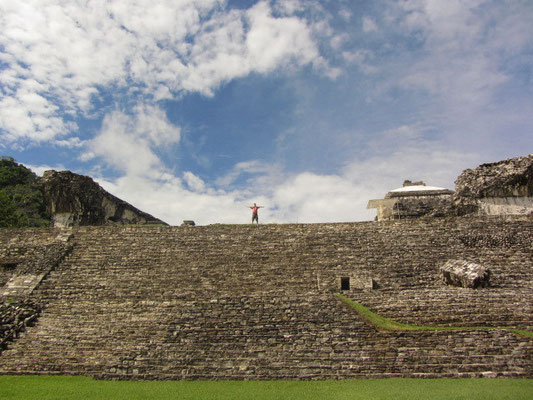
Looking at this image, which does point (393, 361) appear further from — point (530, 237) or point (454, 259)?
point (530, 237)

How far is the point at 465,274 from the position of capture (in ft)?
31.8

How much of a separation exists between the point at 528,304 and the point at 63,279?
11.8 meters

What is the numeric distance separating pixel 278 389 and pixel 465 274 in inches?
237

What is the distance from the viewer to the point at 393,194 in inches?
806

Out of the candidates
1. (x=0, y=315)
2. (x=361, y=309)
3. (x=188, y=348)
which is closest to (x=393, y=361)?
(x=361, y=309)

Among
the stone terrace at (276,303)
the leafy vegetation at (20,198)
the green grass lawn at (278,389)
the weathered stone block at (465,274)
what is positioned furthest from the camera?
the leafy vegetation at (20,198)

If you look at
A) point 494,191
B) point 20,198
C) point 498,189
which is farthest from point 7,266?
point 20,198

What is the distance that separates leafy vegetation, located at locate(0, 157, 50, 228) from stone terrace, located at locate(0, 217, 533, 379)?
997 centimetres

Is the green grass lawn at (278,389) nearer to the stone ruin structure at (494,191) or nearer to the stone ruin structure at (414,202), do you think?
the stone ruin structure at (494,191)

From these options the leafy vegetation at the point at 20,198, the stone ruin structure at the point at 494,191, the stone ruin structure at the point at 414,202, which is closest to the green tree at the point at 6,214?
the leafy vegetation at the point at 20,198

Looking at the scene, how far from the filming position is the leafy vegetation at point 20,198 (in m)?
22.0

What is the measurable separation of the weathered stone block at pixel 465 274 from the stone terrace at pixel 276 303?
1.07 ft

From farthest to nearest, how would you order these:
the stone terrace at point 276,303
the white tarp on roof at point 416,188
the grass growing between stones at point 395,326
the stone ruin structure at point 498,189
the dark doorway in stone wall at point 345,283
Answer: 1. the white tarp on roof at point 416,188
2. the stone ruin structure at point 498,189
3. the dark doorway in stone wall at point 345,283
4. the grass growing between stones at point 395,326
5. the stone terrace at point 276,303

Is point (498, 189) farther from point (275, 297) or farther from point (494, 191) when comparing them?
point (275, 297)
